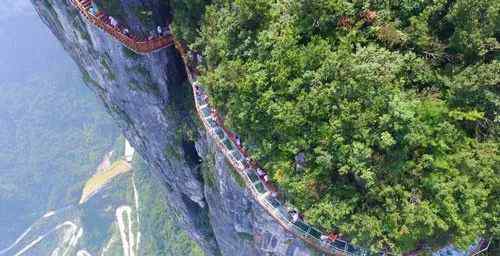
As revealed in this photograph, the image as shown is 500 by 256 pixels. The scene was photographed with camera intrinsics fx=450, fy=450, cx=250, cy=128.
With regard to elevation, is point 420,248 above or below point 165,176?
above

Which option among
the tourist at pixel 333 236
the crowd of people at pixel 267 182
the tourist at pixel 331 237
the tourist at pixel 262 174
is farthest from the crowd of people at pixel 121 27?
the tourist at pixel 333 236

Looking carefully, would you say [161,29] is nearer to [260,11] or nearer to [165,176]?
[260,11]

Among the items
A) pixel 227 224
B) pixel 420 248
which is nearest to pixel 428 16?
pixel 420 248

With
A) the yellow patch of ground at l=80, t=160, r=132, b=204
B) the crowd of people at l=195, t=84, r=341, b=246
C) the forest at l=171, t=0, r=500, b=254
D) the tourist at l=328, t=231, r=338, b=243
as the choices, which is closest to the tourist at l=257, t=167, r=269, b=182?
the crowd of people at l=195, t=84, r=341, b=246

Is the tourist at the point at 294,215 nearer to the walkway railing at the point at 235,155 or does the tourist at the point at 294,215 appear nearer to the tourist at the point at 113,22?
the walkway railing at the point at 235,155

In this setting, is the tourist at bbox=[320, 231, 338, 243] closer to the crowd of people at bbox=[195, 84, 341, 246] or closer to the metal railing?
the crowd of people at bbox=[195, 84, 341, 246]
